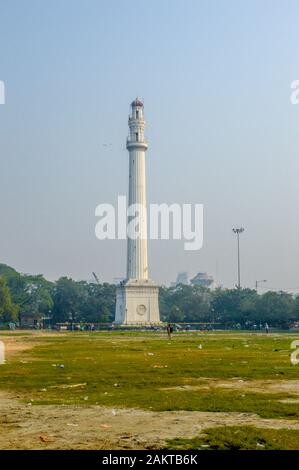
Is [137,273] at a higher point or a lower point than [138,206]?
lower

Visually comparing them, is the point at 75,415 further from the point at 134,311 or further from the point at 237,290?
the point at 237,290

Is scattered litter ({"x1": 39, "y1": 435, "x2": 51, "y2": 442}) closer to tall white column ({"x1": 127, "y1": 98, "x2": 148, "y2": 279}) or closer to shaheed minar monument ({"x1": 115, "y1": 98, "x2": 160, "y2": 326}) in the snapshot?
shaheed minar monument ({"x1": 115, "y1": 98, "x2": 160, "y2": 326})

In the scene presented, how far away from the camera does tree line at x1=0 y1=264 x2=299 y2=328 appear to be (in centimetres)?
11144

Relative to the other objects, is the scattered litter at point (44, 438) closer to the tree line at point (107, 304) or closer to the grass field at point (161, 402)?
the grass field at point (161, 402)

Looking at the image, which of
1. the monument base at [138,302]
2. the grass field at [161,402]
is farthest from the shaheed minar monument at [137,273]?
the grass field at [161,402]

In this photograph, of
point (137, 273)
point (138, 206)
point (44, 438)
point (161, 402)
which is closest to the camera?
point (44, 438)

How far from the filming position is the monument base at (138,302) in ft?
375

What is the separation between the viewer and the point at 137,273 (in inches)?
4594

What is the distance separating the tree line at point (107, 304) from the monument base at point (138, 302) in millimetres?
15017

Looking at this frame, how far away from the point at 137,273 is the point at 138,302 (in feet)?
18.2

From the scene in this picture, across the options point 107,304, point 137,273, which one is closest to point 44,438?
point 137,273

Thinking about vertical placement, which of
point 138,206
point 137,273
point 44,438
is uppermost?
point 138,206

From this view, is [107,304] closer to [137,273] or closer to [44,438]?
[137,273]
